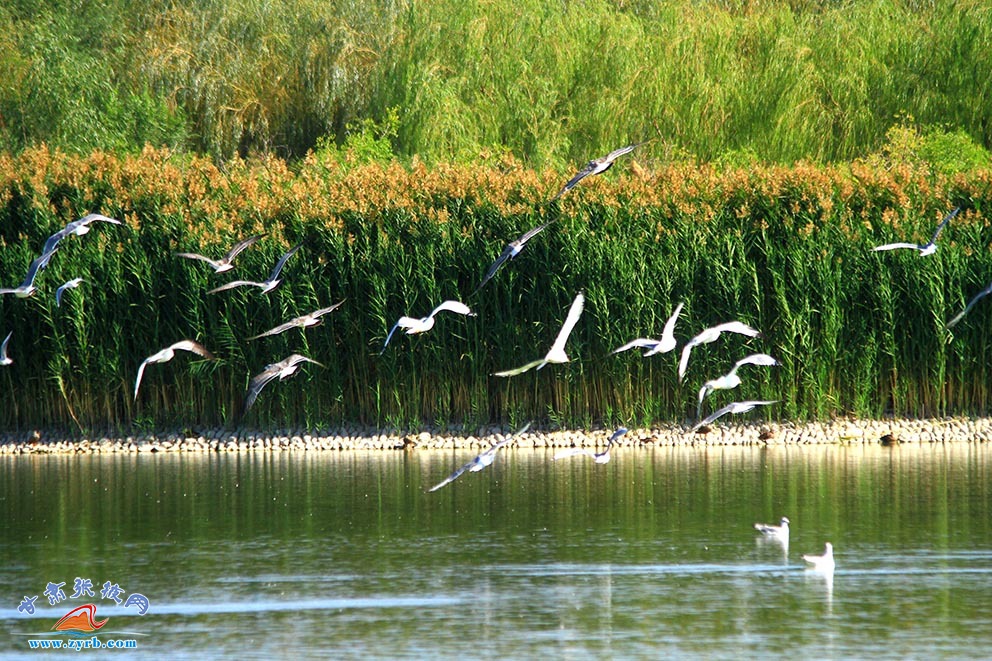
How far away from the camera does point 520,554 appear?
43.7 ft

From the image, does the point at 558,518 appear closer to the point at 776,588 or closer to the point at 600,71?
the point at 776,588

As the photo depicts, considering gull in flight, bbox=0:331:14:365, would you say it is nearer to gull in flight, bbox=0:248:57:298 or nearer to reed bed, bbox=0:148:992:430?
reed bed, bbox=0:148:992:430

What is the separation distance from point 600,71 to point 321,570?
775 inches

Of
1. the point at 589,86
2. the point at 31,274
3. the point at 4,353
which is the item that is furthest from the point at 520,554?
the point at 589,86

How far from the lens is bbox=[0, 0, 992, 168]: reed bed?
97.4 ft

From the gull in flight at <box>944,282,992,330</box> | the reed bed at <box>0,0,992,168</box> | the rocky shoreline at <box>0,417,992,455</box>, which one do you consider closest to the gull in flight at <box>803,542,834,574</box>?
the gull in flight at <box>944,282,992,330</box>

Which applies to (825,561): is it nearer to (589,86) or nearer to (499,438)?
(499,438)

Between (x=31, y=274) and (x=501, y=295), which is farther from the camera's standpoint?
(x=501, y=295)

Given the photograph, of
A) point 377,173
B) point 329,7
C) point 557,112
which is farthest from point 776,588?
point 329,7

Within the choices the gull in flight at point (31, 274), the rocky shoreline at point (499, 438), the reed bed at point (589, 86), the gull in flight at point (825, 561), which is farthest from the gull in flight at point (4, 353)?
the gull in flight at point (825, 561)

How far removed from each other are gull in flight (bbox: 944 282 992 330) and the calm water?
1.79m

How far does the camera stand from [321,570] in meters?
12.8

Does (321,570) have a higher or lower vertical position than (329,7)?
lower

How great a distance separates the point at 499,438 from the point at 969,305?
6936mm
